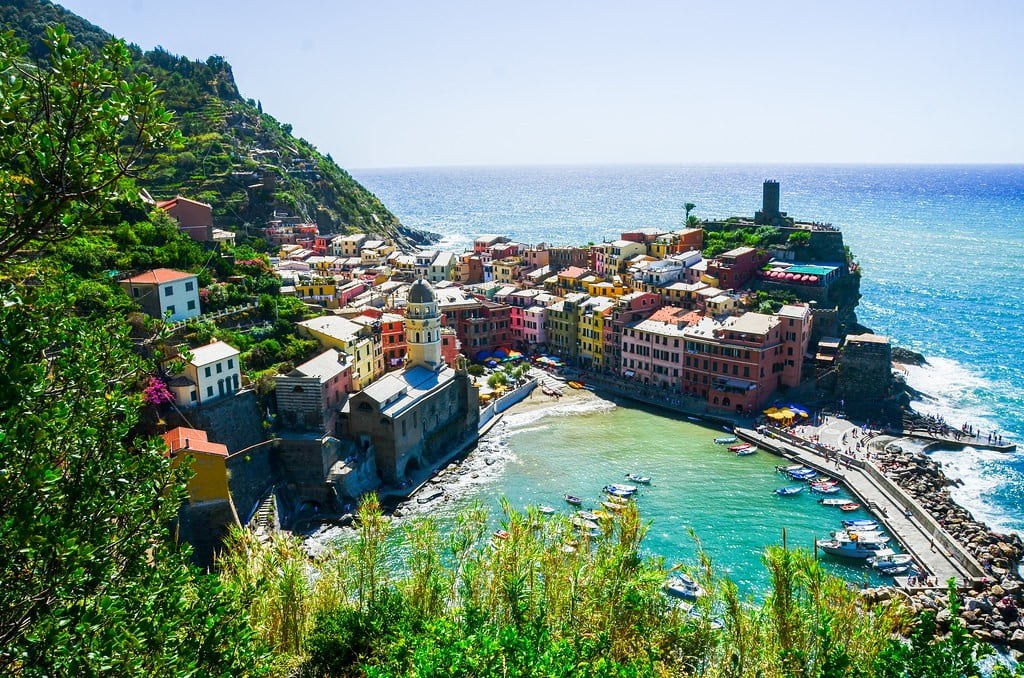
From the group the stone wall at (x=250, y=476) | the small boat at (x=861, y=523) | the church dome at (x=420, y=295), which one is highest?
the church dome at (x=420, y=295)

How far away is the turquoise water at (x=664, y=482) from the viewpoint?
3753 cm

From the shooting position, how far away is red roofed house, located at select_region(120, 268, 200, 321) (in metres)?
43.7

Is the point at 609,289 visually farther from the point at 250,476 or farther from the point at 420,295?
the point at 250,476

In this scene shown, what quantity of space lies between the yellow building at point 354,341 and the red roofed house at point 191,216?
17396 millimetres

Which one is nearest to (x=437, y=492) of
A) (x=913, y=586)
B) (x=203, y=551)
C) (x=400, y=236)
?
(x=203, y=551)

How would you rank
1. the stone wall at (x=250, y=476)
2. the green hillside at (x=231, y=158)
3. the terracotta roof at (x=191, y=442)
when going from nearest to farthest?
the terracotta roof at (x=191, y=442)
the stone wall at (x=250, y=476)
the green hillside at (x=231, y=158)

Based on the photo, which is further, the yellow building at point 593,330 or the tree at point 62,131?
the yellow building at point 593,330

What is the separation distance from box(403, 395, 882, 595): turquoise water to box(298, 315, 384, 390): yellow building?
8912mm

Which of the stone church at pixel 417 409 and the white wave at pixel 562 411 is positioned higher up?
the stone church at pixel 417 409

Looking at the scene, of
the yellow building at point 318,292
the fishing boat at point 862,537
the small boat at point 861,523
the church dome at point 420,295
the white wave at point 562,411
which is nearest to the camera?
the fishing boat at point 862,537

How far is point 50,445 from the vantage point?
A: 921 cm

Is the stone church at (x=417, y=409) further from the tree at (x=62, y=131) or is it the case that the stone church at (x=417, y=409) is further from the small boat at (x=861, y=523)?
the tree at (x=62, y=131)

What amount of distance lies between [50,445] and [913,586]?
35228 millimetres

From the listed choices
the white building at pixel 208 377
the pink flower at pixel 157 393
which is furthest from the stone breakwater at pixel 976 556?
the pink flower at pixel 157 393
